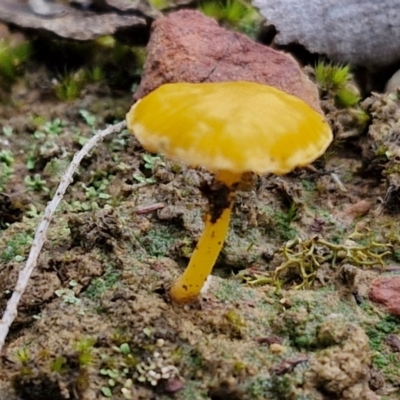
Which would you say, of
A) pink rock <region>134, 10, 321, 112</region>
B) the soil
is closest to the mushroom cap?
the soil

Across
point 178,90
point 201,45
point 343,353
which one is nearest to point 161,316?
point 343,353

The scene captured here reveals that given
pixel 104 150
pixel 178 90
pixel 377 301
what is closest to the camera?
pixel 178 90

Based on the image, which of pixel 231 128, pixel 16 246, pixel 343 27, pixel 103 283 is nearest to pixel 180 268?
pixel 103 283

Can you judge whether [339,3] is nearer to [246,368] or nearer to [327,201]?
[327,201]

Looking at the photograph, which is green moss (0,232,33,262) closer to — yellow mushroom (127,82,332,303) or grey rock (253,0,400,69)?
yellow mushroom (127,82,332,303)

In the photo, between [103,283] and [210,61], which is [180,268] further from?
[210,61]
